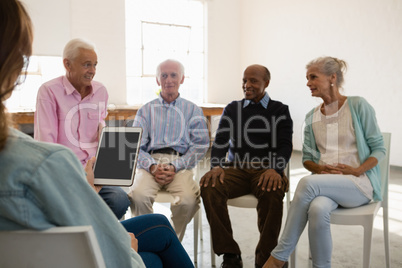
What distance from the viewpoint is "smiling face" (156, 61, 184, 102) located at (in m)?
2.65

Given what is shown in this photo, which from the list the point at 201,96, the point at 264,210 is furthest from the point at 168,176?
the point at 201,96

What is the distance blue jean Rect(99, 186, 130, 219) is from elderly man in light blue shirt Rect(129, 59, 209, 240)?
0.12m

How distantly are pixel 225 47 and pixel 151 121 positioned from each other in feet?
17.1

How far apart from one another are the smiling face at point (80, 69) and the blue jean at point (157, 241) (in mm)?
1249

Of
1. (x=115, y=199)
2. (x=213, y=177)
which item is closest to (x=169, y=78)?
(x=213, y=177)

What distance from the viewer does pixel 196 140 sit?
2592mm

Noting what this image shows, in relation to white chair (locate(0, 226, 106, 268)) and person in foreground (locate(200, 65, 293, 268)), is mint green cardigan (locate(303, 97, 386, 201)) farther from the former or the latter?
white chair (locate(0, 226, 106, 268))

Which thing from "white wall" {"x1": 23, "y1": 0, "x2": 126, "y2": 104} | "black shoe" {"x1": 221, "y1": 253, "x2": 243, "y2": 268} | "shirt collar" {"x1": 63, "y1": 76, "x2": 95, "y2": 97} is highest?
"white wall" {"x1": 23, "y1": 0, "x2": 126, "y2": 104}

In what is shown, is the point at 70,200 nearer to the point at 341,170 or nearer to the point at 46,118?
the point at 46,118

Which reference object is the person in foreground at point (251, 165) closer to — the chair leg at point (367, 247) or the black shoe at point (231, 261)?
the black shoe at point (231, 261)

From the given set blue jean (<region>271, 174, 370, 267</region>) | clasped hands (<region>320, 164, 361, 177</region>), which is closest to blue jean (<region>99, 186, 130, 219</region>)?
blue jean (<region>271, 174, 370, 267</region>)

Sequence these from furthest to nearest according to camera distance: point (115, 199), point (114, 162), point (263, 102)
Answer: point (263, 102) < point (115, 199) < point (114, 162)

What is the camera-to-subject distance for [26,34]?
2.22 feet

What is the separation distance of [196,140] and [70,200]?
194 centimetres
